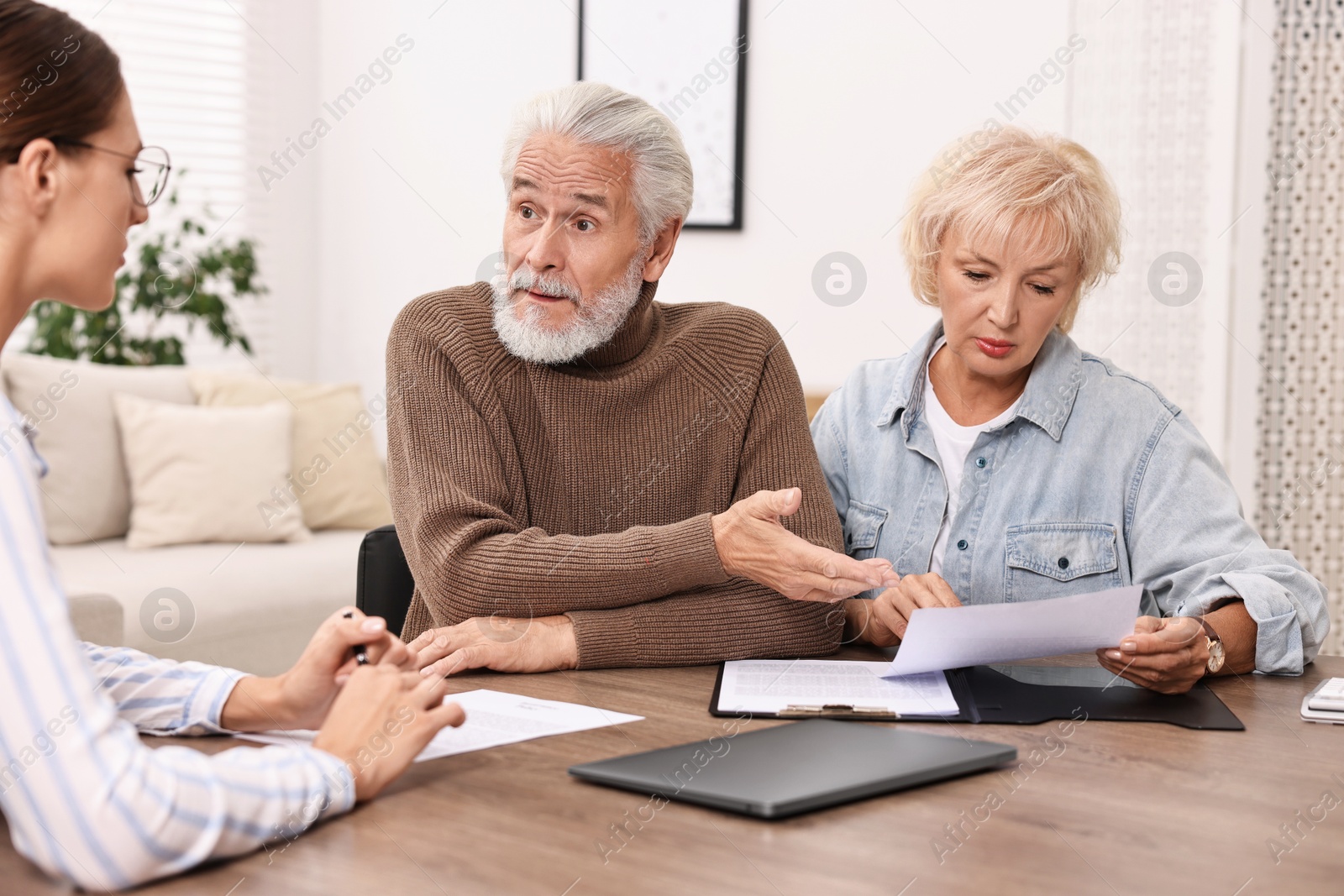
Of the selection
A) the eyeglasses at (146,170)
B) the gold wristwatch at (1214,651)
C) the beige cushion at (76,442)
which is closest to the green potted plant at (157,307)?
the beige cushion at (76,442)

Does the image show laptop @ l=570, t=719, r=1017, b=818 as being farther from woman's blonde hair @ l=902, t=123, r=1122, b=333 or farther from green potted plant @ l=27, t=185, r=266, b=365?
green potted plant @ l=27, t=185, r=266, b=365

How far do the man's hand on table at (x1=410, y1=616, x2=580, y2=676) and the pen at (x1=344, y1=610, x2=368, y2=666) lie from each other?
300 mm

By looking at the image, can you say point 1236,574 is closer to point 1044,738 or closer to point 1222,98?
point 1044,738

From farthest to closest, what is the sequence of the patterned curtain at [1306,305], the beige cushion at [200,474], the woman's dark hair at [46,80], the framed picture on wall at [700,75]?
the framed picture on wall at [700,75] → the beige cushion at [200,474] → the patterned curtain at [1306,305] → the woman's dark hair at [46,80]

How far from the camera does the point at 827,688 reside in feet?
4.48

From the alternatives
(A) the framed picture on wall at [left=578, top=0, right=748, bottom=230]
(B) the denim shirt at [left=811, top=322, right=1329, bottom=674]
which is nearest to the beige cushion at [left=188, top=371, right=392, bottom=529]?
(A) the framed picture on wall at [left=578, top=0, right=748, bottom=230]

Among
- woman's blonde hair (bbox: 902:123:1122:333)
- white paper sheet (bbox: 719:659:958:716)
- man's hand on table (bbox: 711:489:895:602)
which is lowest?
white paper sheet (bbox: 719:659:958:716)

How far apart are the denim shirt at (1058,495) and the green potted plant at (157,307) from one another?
295 centimetres

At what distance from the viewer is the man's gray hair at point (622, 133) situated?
A: 5.61 ft

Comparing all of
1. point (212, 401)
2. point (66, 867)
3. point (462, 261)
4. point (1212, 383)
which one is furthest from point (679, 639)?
point (462, 261)

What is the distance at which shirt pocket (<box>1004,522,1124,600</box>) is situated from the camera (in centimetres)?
178

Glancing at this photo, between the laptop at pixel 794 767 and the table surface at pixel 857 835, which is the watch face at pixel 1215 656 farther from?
the laptop at pixel 794 767

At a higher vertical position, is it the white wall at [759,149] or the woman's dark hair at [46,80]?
the white wall at [759,149]

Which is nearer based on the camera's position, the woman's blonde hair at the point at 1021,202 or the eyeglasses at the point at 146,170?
the eyeglasses at the point at 146,170
